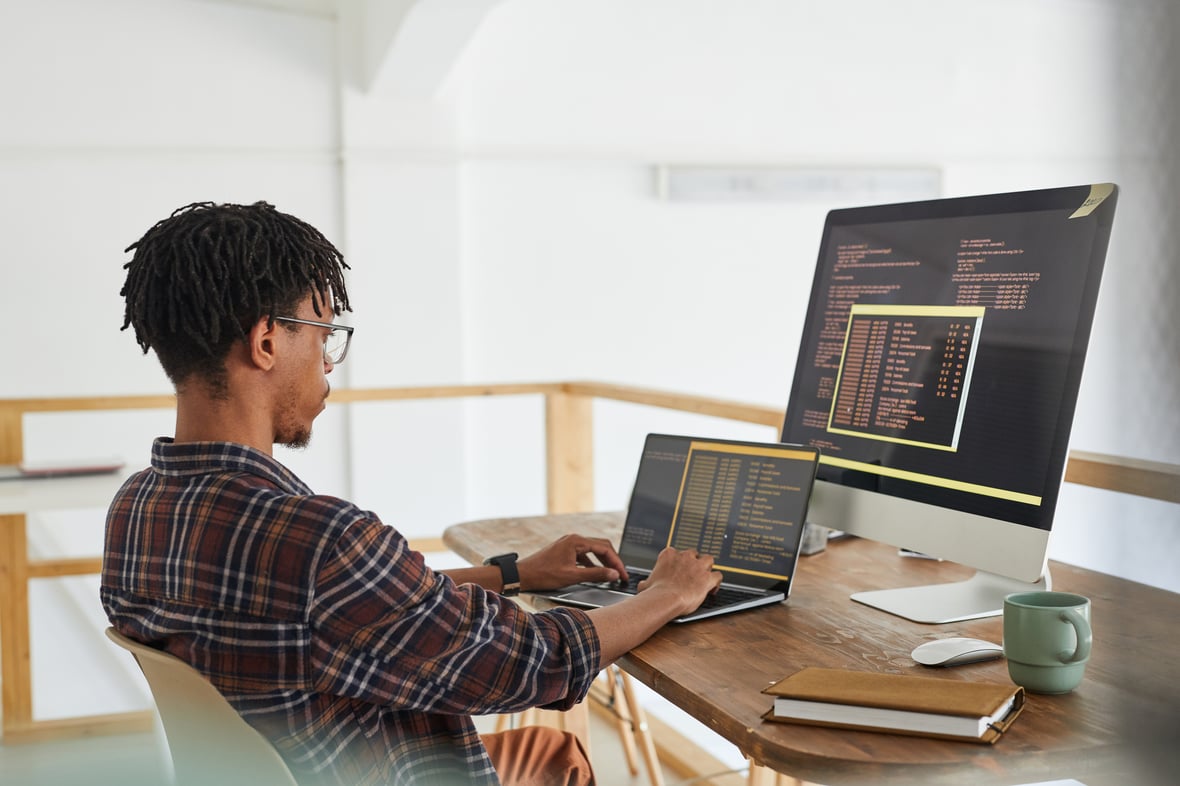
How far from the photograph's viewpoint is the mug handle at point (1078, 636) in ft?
2.90

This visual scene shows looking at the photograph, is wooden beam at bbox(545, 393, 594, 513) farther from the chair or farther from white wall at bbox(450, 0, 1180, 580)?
the chair

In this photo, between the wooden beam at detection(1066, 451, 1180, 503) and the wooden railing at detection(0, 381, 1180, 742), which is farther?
the wooden railing at detection(0, 381, 1180, 742)

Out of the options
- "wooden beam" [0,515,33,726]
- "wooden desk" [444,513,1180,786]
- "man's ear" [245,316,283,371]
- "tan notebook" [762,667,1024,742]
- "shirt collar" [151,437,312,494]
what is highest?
"man's ear" [245,316,283,371]

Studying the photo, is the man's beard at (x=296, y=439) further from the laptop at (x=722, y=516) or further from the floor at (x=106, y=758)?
the floor at (x=106, y=758)

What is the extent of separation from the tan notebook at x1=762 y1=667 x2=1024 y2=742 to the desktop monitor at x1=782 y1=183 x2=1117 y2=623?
0.88ft

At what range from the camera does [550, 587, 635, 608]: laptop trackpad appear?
48.1 inches

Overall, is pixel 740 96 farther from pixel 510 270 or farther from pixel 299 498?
pixel 299 498

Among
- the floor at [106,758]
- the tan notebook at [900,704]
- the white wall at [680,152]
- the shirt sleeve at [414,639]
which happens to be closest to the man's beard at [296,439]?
the shirt sleeve at [414,639]

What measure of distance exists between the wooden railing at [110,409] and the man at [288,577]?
134 centimetres

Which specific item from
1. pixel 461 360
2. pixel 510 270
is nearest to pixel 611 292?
pixel 510 270

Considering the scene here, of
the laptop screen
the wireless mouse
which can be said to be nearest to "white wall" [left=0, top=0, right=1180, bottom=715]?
the laptop screen

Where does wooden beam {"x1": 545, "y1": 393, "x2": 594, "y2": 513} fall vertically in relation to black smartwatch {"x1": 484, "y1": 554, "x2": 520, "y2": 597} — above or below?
below

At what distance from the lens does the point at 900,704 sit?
0.81 metres

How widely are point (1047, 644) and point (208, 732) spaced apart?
69 centimetres
